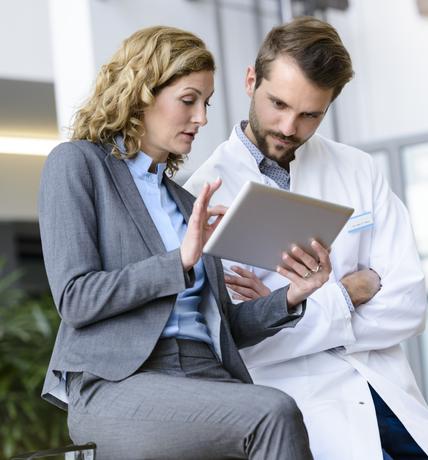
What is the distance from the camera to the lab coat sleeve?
109 inches

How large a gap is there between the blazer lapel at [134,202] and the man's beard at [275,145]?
70 cm

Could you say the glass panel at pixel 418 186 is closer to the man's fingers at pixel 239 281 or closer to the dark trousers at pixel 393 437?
the dark trousers at pixel 393 437

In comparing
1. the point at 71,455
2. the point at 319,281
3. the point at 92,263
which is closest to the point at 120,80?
the point at 92,263

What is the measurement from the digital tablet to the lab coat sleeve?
536 mm

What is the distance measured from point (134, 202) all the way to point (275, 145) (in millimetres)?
786

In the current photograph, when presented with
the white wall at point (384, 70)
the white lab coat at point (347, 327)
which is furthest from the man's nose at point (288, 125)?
the white wall at point (384, 70)

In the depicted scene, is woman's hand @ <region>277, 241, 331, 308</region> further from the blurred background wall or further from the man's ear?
the blurred background wall

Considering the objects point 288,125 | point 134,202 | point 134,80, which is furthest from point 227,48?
point 134,202

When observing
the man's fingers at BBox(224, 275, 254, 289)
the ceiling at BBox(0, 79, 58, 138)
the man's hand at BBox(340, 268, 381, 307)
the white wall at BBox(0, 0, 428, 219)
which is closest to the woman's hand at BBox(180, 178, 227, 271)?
the man's fingers at BBox(224, 275, 254, 289)

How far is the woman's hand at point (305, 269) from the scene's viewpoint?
2281 mm

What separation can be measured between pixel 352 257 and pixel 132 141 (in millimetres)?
799

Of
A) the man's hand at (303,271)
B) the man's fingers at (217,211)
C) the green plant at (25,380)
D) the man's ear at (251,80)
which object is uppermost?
the man's ear at (251,80)

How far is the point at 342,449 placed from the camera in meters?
2.52

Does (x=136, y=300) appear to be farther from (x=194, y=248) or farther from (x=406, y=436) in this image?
(x=406, y=436)
